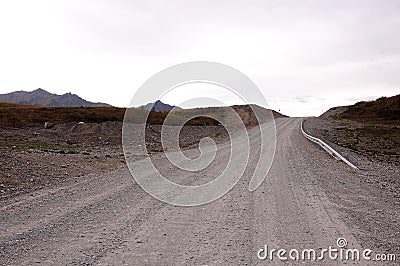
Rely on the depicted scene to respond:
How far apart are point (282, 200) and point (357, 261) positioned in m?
3.25

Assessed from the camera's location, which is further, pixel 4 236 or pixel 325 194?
pixel 325 194

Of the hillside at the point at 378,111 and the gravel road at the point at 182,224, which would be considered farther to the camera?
the hillside at the point at 378,111

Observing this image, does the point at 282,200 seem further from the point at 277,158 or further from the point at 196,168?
the point at 277,158

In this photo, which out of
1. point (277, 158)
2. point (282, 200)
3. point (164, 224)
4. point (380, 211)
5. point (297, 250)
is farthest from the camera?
point (277, 158)

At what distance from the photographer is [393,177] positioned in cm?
1180

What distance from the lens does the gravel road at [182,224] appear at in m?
4.80

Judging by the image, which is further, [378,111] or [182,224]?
[378,111]

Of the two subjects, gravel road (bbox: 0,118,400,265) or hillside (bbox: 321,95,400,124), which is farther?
hillside (bbox: 321,95,400,124)

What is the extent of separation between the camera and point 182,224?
20.1 ft

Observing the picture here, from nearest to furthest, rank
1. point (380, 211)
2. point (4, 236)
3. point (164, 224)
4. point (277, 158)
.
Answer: point (4, 236)
point (164, 224)
point (380, 211)
point (277, 158)

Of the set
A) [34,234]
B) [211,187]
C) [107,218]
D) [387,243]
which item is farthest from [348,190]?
[34,234]

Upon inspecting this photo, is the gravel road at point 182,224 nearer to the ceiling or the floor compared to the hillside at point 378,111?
nearer to the floor

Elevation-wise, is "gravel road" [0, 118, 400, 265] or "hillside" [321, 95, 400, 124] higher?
"hillside" [321, 95, 400, 124]

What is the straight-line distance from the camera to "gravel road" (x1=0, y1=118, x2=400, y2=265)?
480cm
